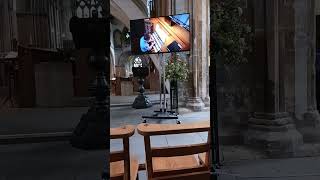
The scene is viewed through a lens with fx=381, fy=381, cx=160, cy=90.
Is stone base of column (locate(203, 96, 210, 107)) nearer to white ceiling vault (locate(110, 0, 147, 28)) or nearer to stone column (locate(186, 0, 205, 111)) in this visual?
stone column (locate(186, 0, 205, 111))

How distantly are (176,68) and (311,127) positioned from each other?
85 centimetres

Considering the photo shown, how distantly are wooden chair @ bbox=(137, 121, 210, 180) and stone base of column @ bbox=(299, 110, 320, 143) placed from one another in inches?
19.3

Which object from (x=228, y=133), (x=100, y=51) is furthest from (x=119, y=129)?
(x=100, y=51)

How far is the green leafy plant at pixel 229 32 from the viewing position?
1.71 metres

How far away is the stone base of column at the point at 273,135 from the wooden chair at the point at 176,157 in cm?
23

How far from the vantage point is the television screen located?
6.09 feet

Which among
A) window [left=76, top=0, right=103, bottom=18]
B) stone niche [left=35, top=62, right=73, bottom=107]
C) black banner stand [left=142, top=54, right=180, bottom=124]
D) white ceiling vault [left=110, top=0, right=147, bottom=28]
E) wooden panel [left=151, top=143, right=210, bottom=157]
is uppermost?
white ceiling vault [left=110, top=0, right=147, bottom=28]

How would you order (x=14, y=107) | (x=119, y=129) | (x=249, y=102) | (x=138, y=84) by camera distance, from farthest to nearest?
(x=138, y=84)
(x=249, y=102)
(x=119, y=129)
(x=14, y=107)

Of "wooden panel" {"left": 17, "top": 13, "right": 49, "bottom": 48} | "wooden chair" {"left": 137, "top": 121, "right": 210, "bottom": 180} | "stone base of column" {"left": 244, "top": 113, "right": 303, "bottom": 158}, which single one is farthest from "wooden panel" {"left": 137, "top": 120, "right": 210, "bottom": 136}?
"wooden panel" {"left": 17, "top": 13, "right": 49, "bottom": 48}

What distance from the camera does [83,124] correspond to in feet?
3.78

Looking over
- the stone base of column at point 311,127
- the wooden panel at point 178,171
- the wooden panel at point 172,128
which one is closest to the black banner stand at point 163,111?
the wooden panel at point 172,128

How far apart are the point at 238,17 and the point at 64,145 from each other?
40.3 inches

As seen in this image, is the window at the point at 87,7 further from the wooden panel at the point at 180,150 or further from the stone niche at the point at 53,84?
the wooden panel at the point at 180,150

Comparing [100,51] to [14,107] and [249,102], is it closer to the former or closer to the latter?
[14,107]
